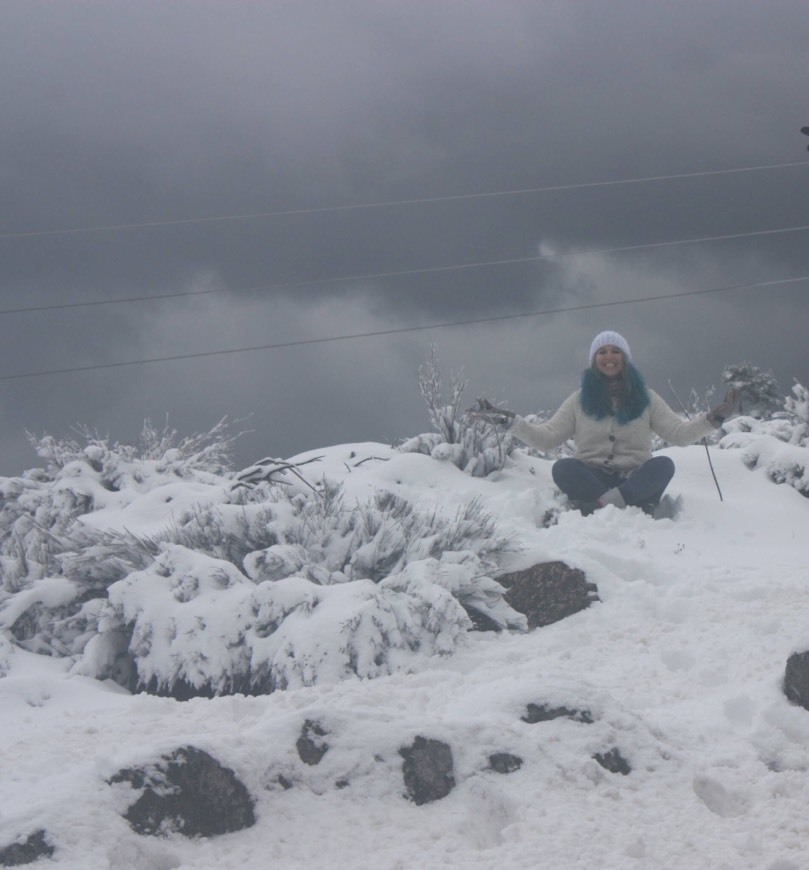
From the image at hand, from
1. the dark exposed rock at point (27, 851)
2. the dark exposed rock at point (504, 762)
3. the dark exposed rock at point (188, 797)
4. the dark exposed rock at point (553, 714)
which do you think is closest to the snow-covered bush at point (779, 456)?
the dark exposed rock at point (553, 714)

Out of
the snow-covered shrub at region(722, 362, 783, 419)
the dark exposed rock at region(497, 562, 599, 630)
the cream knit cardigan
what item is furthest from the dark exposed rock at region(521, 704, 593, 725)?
the snow-covered shrub at region(722, 362, 783, 419)

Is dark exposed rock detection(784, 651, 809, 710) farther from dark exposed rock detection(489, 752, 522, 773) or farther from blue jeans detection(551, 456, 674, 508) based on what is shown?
blue jeans detection(551, 456, 674, 508)

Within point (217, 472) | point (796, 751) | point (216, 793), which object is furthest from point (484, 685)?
point (217, 472)

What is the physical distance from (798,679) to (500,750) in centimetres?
124

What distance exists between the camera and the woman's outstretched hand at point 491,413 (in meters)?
7.21

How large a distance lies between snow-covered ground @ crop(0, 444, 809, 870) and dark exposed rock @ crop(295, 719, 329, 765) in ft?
0.08

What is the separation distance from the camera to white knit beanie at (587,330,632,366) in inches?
297

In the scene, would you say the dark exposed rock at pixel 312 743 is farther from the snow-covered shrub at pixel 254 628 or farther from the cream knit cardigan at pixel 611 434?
the cream knit cardigan at pixel 611 434

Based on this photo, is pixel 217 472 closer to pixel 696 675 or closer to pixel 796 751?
pixel 696 675

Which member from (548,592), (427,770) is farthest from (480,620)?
(427,770)

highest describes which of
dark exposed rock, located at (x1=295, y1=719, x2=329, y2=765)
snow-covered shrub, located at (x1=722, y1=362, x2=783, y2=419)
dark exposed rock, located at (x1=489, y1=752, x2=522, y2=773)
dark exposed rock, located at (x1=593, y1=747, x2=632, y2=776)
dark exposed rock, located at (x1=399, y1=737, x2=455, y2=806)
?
dark exposed rock, located at (x1=295, y1=719, x2=329, y2=765)

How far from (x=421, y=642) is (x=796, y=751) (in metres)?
1.76

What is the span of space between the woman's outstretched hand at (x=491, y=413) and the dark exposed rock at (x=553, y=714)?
4.21 metres

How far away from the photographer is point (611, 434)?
7.56 metres
